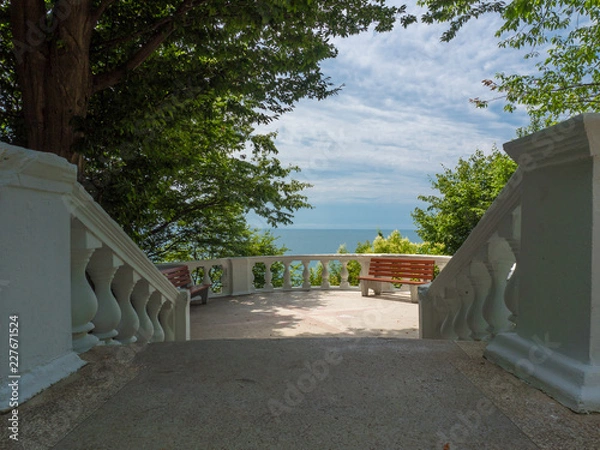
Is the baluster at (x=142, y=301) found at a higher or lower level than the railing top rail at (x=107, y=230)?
lower

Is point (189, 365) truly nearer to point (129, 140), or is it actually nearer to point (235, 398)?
point (235, 398)

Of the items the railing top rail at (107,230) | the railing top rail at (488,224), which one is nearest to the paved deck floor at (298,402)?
the railing top rail at (107,230)

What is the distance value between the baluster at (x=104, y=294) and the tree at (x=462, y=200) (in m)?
13.2

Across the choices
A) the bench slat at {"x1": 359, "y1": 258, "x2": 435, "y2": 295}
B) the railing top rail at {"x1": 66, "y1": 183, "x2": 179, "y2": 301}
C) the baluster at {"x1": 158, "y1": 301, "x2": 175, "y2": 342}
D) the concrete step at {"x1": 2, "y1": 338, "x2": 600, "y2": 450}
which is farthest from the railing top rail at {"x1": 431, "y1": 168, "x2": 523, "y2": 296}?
A: the bench slat at {"x1": 359, "y1": 258, "x2": 435, "y2": 295}

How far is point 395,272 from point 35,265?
7978mm

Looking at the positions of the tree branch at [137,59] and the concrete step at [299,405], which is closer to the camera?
the concrete step at [299,405]

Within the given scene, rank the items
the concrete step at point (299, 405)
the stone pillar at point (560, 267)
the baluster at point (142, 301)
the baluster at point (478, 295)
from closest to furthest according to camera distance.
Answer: the concrete step at point (299, 405) < the stone pillar at point (560, 267) < the baluster at point (478, 295) < the baluster at point (142, 301)

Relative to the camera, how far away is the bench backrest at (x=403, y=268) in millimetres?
8477

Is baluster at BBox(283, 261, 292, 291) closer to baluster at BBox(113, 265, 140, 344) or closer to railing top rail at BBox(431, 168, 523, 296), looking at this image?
railing top rail at BBox(431, 168, 523, 296)

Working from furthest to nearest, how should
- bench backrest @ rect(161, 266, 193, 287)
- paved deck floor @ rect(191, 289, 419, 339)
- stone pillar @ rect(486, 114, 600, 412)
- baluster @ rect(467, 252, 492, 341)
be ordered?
bench backrest @ rect(161, 266, 193, 287)
paved deck floor @ rect(191, 289, 419, 339)
baluster @ rect(467, 252, 492, 341)
stone pillar @ rect(486, 114, 600, 412)

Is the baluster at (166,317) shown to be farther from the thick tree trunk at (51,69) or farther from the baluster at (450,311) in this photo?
the baluster at (450,311)

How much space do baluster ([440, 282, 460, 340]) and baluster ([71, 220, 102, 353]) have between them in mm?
2701

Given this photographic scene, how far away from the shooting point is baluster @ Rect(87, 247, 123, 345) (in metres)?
2.39

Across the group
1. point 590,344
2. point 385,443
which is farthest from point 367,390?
point 590,344
